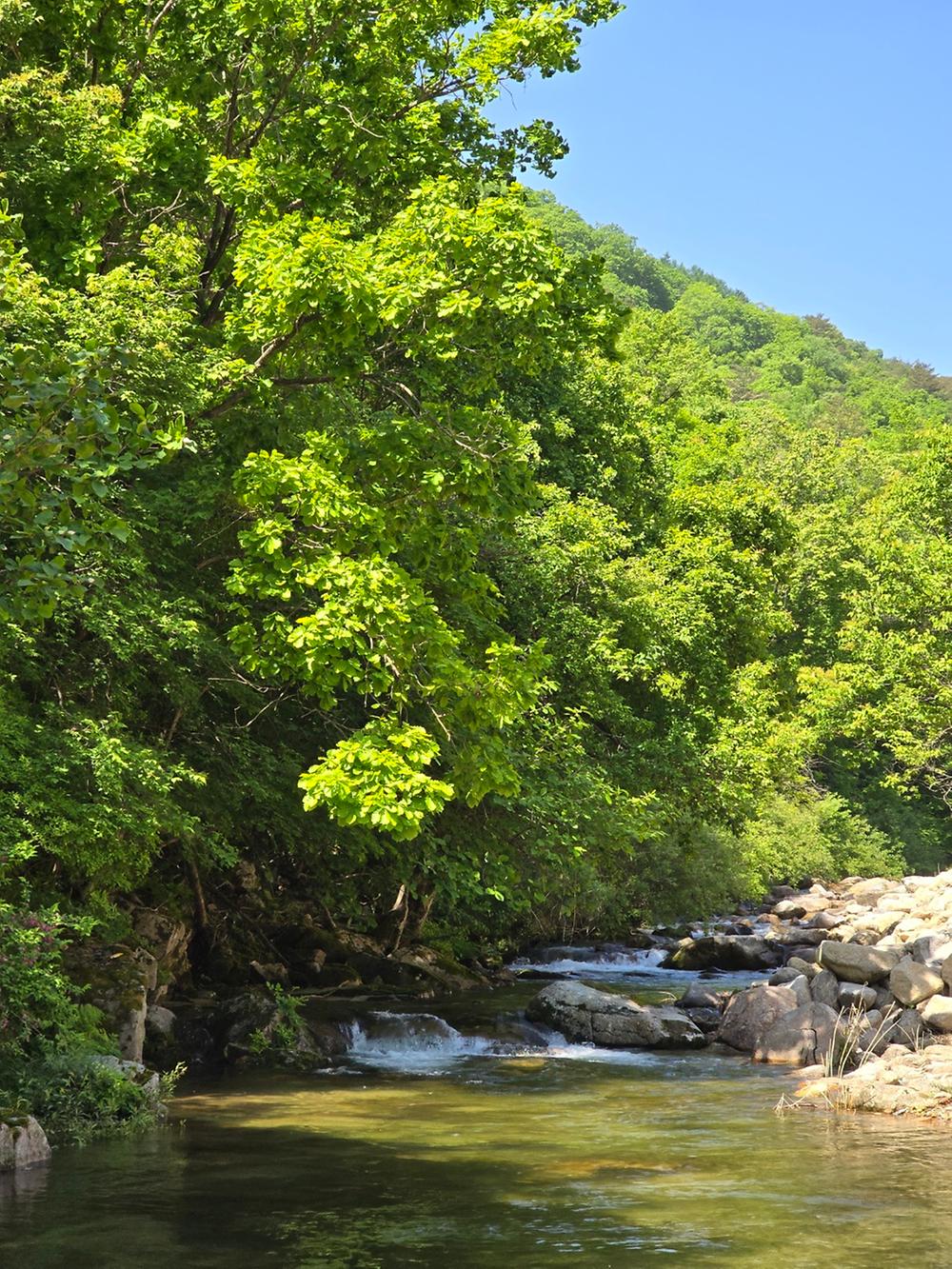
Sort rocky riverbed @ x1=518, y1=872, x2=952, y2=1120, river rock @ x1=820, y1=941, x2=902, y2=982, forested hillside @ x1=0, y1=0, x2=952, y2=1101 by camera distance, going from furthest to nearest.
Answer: river rock @ x1=820, y1=941, x2=902, y2=982 → rocky riverbed @ x1=518, y1=872, x2=952, y2=1120 → forested hillside @ x1=0, y1=0, x2=952, y2=1101

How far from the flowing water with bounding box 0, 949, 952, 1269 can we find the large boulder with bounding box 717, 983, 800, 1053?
2.00m

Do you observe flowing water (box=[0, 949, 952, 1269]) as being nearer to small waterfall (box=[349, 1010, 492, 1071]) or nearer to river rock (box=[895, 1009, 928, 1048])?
small waterfall (box=[349, 1010, 492, 1071])

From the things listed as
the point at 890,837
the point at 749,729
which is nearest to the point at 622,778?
the point at 749,729

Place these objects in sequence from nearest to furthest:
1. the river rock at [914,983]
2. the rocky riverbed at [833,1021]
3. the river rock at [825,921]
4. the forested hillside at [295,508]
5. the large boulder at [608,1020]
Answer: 1. the forested hillside at [295,508]
2. the rocky riverbed at [833,1021]
3. the river rock at [914,983]
4. the large boulder at [608,1020]
5. the river rock at [825,921]

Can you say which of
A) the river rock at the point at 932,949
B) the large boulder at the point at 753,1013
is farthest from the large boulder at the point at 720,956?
the large boulder at the point at 753,1013

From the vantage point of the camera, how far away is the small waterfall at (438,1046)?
16.9 metres

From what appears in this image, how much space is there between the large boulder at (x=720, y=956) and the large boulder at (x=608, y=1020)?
701 cm

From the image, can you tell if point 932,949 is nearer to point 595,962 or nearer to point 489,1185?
point 595,962

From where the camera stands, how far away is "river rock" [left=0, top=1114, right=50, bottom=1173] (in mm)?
9977

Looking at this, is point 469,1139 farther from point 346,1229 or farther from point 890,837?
point 890,837

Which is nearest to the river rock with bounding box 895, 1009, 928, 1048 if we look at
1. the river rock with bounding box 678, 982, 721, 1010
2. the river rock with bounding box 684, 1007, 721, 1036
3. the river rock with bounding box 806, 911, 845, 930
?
the river rock with bounding box 684, 1007, 721, 1036

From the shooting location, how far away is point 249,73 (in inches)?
546

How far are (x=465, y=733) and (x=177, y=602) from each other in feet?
11.1

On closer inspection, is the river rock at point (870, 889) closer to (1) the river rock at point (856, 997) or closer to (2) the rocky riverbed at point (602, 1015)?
(2) the rocky riverbed at point (602, 1015)
